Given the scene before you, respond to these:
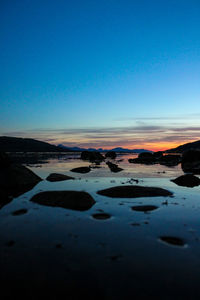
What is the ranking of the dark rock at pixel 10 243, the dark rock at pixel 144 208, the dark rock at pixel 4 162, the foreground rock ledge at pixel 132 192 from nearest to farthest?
the dark rock at pixel 10 243
the dark rock at pixel 144 208
the foreground rock ledge at pixel 132 192
the dark rock at pixel 4 162

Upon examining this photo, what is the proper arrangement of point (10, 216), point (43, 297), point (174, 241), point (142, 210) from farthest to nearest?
point (142, 210), point (10, 216), point (174, 241), point (43, 297)

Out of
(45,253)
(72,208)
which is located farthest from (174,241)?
(72,208)

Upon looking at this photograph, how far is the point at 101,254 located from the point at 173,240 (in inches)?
96.8

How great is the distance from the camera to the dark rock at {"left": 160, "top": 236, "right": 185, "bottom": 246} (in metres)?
5.88

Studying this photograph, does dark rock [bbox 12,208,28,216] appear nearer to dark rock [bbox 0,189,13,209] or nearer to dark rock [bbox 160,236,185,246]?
dark rock [bbox 0,189,13,209]

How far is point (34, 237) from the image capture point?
620cm

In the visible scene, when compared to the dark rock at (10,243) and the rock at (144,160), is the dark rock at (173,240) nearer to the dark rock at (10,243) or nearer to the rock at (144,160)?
the dark rock at (10,243)

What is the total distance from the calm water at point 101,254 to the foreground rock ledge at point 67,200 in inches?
36.1

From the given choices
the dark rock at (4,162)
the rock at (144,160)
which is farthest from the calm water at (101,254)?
the rock at (144,160)

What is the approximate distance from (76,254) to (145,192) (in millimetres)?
8226

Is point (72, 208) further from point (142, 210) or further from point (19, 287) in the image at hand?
point (19, 287)

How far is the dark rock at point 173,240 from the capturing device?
19.3ft

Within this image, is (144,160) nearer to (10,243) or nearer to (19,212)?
(19,212)

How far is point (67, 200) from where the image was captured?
1030cm
